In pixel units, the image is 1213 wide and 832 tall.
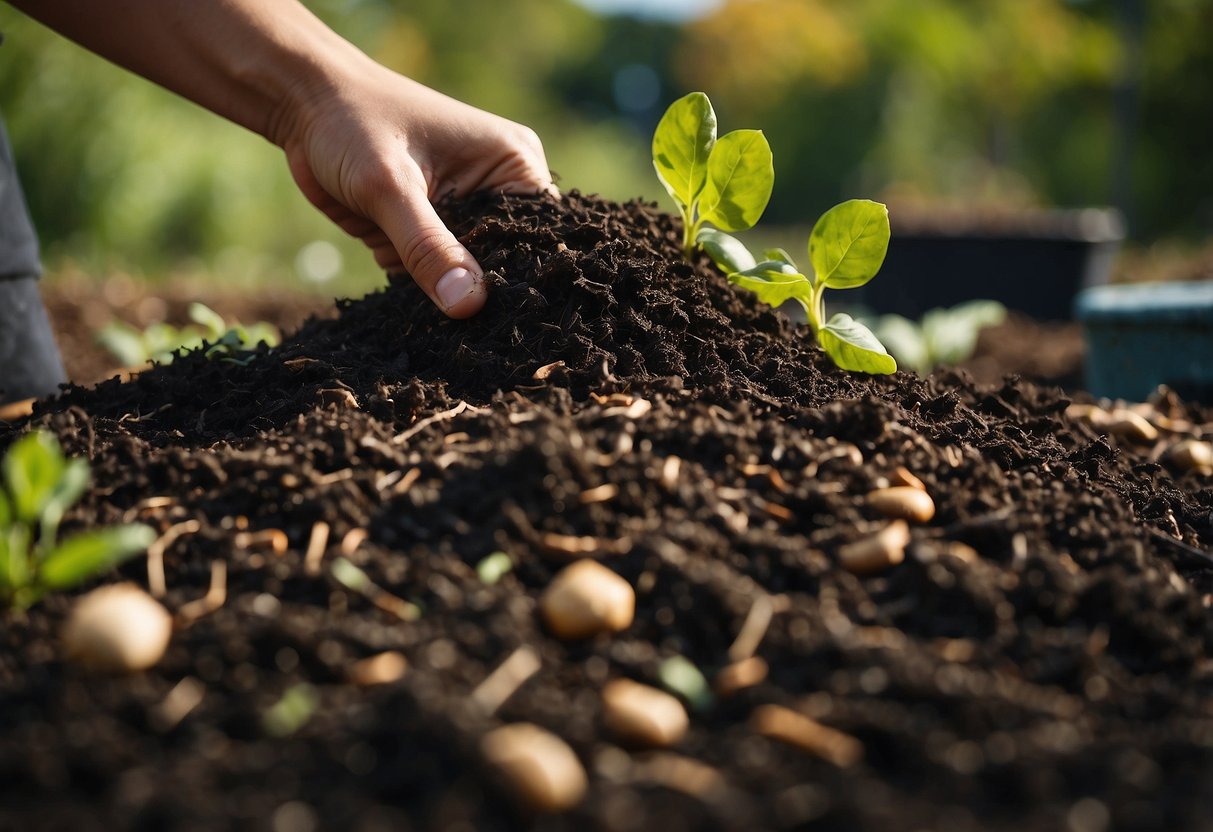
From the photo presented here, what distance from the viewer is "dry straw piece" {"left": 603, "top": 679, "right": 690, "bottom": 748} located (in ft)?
3.35

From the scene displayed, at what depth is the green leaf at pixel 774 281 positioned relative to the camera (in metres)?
2.01

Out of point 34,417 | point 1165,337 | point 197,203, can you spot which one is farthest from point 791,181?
point 34,417

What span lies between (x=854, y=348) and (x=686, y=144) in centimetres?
59

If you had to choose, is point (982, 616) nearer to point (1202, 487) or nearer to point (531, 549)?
point (531, 549)

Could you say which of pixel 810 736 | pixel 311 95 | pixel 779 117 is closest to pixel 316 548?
pixel 810 736

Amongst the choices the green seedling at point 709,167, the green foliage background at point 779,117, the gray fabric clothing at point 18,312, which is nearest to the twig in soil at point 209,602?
the green seedling at point 709,167

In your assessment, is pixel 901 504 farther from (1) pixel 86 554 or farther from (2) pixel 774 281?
(1) pixel 86 554

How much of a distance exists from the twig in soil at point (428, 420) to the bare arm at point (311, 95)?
738mm

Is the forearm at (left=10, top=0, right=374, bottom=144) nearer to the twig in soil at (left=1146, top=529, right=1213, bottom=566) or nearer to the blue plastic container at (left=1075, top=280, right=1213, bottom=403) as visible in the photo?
the twig in soil at (left=1146, top=529, right=1213, bottom=566)

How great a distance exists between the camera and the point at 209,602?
4.02 feet

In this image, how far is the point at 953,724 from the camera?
106cm

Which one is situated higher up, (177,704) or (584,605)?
(584,605)

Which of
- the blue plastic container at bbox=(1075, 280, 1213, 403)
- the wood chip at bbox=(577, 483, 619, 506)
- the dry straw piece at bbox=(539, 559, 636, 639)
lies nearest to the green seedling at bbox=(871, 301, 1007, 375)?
the blue plastic container at bbox=(1075, 280, 1213, 403)

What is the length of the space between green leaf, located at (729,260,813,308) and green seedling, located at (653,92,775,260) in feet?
0.45
